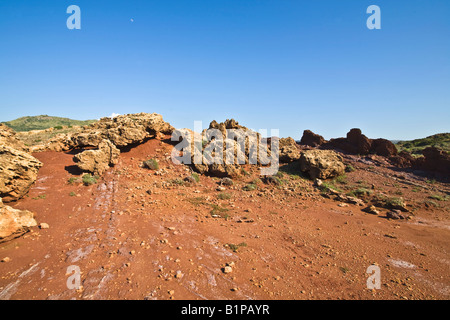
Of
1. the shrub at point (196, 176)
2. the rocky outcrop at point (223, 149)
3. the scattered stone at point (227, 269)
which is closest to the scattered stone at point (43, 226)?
the scattered stone at point (227, 269)

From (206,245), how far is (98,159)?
31.0ft

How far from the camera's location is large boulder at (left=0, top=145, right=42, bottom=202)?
7680mm

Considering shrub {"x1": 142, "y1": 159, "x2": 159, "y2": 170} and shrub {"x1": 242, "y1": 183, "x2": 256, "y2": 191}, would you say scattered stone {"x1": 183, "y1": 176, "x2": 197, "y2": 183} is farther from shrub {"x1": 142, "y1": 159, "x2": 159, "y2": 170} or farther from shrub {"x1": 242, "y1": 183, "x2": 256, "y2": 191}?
shrub {"x1": 242, "y1": 183, "x2": 256, "y2": 191}

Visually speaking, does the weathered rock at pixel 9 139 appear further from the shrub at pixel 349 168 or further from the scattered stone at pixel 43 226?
the shrub at pixel 349 168

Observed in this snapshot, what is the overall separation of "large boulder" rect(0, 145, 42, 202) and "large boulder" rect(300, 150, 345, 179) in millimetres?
17731

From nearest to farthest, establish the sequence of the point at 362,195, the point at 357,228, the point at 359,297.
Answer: the point at 359,297, the point at 357,228, the point at 362,195

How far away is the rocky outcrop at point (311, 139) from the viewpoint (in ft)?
97.3

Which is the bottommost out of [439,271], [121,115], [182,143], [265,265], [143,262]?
[439,271]

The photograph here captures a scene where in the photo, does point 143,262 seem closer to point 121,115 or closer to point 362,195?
point 362,195

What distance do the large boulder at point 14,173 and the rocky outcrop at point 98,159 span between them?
249cm

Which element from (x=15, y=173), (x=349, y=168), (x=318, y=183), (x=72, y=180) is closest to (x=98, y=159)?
(x=72, y=180)

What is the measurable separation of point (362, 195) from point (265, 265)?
1157 centimetres

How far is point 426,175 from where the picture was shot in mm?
17859
